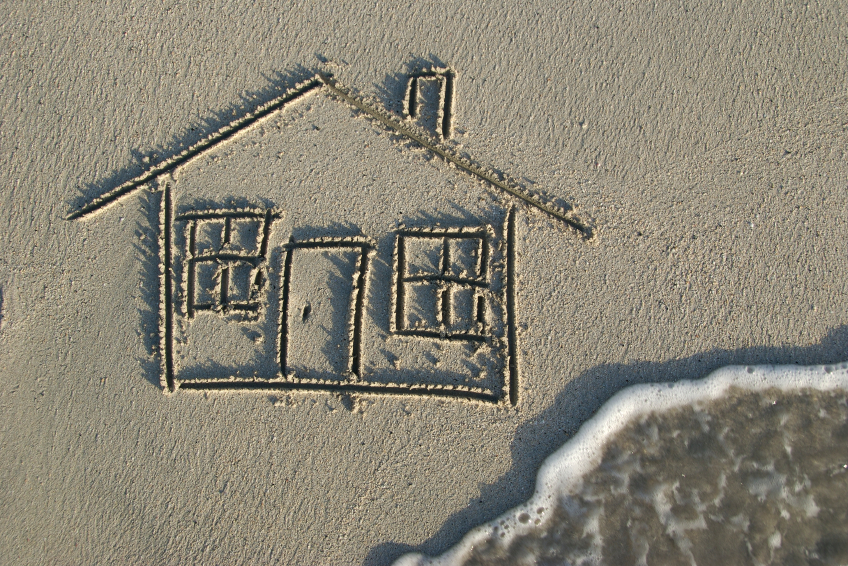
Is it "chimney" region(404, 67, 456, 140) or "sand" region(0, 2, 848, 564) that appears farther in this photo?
"chimney" region(404, 67, 456, 140)

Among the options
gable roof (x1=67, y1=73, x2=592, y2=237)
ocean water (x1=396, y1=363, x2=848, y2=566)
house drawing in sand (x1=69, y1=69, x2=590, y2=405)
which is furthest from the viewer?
gable roof (x1=67, y1=73, x2=592, y2=237)

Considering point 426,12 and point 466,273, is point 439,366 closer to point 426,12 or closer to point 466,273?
point 466,273

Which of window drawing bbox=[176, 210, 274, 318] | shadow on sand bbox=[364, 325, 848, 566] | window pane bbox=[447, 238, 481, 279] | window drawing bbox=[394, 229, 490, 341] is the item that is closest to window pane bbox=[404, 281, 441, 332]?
window drawing bbox=[394, 229, 490, 341]

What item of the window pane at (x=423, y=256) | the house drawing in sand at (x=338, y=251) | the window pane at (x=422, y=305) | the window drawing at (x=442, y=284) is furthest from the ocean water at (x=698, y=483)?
the window pane at (x=423, y=256)

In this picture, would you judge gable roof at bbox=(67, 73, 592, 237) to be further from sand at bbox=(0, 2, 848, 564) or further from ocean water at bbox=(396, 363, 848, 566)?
ocean water at bbox=(396, 363, 848, 566)

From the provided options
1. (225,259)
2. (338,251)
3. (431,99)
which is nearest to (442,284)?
(338,251)

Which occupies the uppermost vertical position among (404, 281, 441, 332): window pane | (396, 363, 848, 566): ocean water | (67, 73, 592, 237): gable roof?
(67, 73, 592, 237): gable roof

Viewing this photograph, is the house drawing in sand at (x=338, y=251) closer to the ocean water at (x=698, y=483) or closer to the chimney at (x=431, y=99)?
the chimney at (x=431, y=99)

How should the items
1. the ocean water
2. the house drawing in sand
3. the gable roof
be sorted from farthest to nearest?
the gable roof
the house drawing in sand
the ocean water
